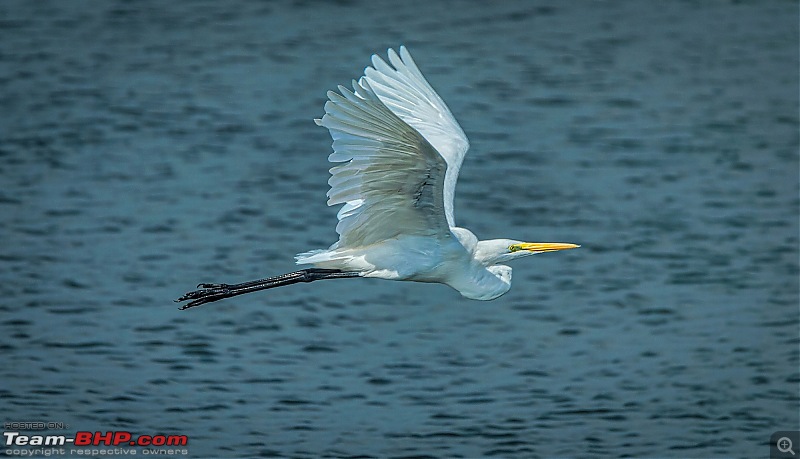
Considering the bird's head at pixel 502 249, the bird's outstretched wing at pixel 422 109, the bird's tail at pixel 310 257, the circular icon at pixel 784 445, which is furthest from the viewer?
the circular icon at pixel 784 445

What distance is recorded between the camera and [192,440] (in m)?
8.03

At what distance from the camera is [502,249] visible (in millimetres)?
6926

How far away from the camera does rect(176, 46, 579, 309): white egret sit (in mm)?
5840

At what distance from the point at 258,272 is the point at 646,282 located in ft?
10.7

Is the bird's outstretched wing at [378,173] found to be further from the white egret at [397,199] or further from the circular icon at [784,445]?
the circular icon at [784,445]

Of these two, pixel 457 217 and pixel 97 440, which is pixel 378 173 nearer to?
pixel 97 440

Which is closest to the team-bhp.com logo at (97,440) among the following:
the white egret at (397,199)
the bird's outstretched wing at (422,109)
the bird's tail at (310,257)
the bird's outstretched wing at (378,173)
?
the white egret at (397,199)

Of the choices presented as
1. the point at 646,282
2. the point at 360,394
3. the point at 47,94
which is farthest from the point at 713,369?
the point at 47,94

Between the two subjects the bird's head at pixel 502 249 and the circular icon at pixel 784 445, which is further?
the circular icon at pixel 784 445

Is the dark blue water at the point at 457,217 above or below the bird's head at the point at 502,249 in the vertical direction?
below

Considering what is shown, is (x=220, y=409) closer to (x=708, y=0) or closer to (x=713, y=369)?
(x=713, y=369)

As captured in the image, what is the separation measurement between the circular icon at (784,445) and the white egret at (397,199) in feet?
7.99

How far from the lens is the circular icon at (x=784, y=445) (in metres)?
8.27

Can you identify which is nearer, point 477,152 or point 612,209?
point 612,209
